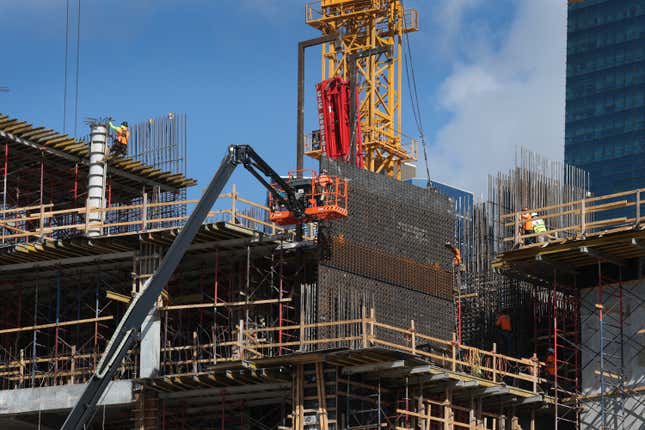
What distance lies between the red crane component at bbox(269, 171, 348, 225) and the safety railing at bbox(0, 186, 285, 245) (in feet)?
2.29

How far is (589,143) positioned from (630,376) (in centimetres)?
11782

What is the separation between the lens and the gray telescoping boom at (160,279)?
5362 centimetres

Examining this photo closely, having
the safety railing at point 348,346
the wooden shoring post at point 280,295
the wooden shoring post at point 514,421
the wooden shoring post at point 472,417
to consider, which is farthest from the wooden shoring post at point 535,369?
the wooden shoring post at point 280,295

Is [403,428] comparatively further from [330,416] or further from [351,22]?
[351,22]

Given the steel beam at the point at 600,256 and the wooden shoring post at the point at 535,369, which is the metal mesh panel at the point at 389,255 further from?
the steel beam at the point at 600,256

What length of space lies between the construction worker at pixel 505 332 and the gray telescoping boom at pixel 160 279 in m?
10.8

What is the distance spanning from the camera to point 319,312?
5450 cm

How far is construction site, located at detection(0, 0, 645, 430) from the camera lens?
5381 centimetres

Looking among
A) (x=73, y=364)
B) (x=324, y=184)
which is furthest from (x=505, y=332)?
(x=73, y=364)

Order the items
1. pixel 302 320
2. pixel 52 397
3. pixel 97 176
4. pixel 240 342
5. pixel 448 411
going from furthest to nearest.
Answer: pixel 97 176 → pixel 52 397 → pixel 448 411 → pixel 302 320 → pixel 240 342

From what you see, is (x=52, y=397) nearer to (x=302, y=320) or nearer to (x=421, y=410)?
(x=302, y=320)

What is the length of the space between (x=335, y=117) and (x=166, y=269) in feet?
42.9

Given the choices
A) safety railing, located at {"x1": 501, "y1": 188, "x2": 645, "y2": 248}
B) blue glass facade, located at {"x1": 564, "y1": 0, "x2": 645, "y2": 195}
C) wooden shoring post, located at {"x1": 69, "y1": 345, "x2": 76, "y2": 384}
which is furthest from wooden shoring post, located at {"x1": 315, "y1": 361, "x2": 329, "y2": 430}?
blue glass facade, located at {"x1": 564, "y1": 0, "x2": 645, "y2": 195}

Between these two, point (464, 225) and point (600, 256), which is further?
point (464, 225)
